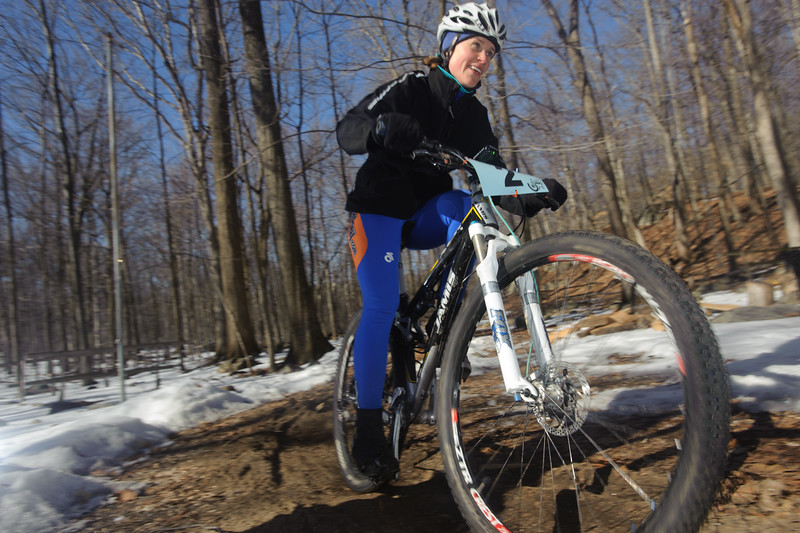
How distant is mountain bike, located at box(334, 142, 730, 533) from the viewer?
1.12 metres

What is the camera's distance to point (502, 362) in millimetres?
1651

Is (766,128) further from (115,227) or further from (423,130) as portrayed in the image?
(115,227)

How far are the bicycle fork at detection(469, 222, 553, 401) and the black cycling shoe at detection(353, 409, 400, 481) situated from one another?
747mm

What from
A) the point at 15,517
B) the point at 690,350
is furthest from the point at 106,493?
the point at 690,350

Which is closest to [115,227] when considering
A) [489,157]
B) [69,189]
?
[489,157]

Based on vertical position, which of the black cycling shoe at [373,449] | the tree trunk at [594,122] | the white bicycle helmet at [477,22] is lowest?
the black cycling shoe at [373,449]

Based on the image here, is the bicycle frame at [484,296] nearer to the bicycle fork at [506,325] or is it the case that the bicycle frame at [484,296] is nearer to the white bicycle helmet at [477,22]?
the bicycle fork at [506,325]

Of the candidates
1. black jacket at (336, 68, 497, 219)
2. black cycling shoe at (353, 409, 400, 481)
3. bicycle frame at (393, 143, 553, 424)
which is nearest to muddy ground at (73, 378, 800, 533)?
black cycling shoe at (353, 409, 400, 481)

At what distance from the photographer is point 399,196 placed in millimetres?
2295

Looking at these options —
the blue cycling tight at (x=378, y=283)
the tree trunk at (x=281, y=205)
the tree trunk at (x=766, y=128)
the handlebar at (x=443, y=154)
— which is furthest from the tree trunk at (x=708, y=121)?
the handlebar at (x=443, y=154)

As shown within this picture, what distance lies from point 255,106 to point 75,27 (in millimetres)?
7828

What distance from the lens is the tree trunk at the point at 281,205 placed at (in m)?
8.51

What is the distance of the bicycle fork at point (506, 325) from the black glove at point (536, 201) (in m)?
0.31

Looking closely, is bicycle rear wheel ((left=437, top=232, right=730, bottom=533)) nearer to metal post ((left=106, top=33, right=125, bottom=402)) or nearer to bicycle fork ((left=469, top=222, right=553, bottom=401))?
bicycle fork ((left=469, top=222, right=553, bottom=401))
